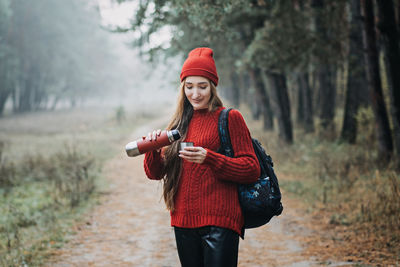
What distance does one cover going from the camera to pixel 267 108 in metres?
17.6

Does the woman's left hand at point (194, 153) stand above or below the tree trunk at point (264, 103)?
below

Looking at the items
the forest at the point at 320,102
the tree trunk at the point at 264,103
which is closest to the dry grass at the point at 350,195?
the forest at the point at 320,102

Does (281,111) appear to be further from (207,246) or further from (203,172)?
(207,246)

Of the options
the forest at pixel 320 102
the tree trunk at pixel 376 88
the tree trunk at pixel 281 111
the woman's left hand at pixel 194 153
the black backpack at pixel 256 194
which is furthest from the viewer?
the tree trunk at pixel 281 111

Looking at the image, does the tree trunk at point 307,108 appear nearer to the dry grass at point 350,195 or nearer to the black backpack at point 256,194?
the dry grass at point 350,195

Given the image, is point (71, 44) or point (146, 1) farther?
point (71, 44)

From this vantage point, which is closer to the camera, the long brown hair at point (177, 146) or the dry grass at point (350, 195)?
the long brown hair at point (177, 146)

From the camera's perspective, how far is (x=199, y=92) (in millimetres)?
2508

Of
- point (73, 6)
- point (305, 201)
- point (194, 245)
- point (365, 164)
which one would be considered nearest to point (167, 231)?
point (305, 201)

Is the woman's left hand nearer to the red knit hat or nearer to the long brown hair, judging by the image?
the long brown hair

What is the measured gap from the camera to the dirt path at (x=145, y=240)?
16.4 ft

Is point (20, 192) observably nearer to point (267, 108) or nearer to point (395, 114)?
point (395, 114)

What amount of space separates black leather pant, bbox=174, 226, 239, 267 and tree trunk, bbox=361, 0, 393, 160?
7164 mm

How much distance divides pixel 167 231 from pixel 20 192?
4.45 metres
